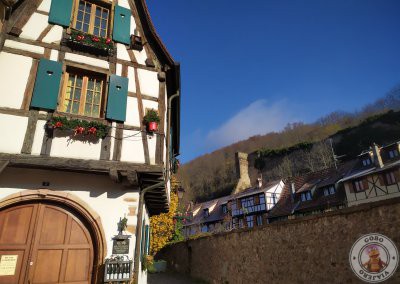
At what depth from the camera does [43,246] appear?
6383mm

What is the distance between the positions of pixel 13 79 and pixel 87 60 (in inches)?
66.8

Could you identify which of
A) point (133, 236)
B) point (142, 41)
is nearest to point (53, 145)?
point (133, 236)

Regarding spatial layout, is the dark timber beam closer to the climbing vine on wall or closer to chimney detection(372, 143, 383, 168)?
the climbing vine on wall

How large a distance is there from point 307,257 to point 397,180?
47.9ft

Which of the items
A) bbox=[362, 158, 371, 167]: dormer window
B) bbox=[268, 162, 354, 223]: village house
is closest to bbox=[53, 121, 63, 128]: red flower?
bbox=[268, 162, 354, 223]: village house

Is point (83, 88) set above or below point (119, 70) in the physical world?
below

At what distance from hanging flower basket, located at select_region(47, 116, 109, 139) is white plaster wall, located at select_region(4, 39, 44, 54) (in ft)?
6.06

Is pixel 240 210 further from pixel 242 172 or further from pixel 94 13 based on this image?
pixel 94 13

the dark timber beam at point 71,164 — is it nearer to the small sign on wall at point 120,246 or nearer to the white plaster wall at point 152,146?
the white plaster wall at point 152,146

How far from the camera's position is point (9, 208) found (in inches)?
250

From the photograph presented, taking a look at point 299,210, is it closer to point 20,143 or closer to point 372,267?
point 372,267

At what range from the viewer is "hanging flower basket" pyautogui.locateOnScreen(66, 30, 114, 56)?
289 inches

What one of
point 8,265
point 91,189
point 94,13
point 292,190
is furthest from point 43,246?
point 292,190

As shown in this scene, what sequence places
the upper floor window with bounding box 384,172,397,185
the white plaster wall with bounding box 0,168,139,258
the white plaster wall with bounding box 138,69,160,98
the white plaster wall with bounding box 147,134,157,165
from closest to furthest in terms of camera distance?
the white plaster wall with bounding box 0,168,139,258 → the white plaster wall with bounding box 147,134,157,165 → the white plaster wall with bounding box 138,69,160,98 → the upper floor window with bounding box 384,172,397,185
